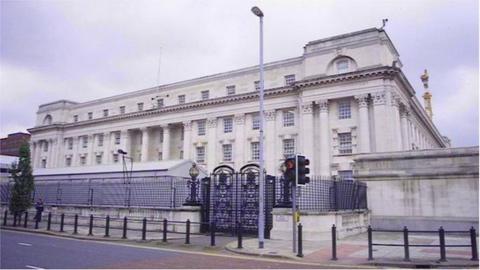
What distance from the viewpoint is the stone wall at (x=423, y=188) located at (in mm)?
21484

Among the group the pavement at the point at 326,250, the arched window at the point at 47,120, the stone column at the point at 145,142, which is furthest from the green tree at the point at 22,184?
the arched window at the point at 47,120

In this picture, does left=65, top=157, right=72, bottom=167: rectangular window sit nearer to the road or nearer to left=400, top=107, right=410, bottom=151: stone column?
left=400, top=107, right=410, bottom=151: stone column

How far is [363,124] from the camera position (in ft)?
142

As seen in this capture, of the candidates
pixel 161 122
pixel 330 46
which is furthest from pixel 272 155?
pixel 161 122

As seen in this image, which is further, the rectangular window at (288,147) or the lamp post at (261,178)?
the rectangular window at (288,147)

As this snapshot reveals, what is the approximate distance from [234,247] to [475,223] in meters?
13.8

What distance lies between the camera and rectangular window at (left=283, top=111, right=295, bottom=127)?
50.5 m

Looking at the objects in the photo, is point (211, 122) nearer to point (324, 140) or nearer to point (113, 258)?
point (324, 140)

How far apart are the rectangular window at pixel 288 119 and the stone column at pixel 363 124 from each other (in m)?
9.11

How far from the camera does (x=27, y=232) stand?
21.9 metres

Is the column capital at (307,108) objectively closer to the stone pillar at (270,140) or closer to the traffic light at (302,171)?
the stone pillar at (270,140)

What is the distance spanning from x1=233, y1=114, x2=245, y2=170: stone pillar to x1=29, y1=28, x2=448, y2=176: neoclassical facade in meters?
0.13

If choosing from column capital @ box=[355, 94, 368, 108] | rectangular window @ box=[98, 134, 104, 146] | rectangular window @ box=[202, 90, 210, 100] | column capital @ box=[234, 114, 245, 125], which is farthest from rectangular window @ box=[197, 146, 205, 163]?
column capital @ box=[355, 94, 368, 108]

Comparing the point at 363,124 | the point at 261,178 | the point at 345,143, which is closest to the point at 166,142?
the point at 345,143
